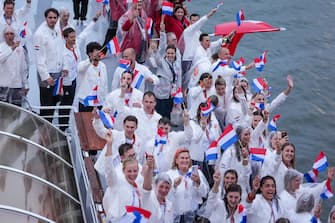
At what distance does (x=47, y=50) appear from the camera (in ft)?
26.9

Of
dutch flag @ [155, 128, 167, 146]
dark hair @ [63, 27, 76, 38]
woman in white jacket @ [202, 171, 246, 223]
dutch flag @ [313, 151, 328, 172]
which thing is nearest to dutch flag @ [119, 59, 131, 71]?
dark hair @ [63, 27, 76, 38]

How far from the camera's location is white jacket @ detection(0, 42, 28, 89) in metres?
7.81

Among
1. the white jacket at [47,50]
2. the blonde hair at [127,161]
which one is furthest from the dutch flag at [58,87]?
the blonde hair at [127,161]

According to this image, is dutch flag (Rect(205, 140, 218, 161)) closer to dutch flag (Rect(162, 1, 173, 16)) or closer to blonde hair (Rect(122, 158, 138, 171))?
blonde hair (Rect(122, 158, 138, 171))

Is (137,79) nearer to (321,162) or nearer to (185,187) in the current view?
(185,187)

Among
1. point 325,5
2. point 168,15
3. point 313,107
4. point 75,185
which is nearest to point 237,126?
point 75,185

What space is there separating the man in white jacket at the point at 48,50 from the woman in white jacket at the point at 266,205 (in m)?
2.95

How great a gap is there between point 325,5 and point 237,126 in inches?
582

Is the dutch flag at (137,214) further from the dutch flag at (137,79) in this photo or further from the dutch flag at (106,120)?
the dutch flag at (137,79)

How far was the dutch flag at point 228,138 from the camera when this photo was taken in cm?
735

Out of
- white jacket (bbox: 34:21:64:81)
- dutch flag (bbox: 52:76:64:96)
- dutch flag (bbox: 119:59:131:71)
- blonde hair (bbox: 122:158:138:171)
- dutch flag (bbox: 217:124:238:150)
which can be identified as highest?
white jacket (bbox: 34:21:64:81)

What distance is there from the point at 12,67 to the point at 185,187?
104 inches

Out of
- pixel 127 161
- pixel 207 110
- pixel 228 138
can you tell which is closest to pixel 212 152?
pixel 228 138

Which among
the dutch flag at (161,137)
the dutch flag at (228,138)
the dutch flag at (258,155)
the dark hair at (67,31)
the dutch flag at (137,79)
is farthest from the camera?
the dutch flag at (137,79)
